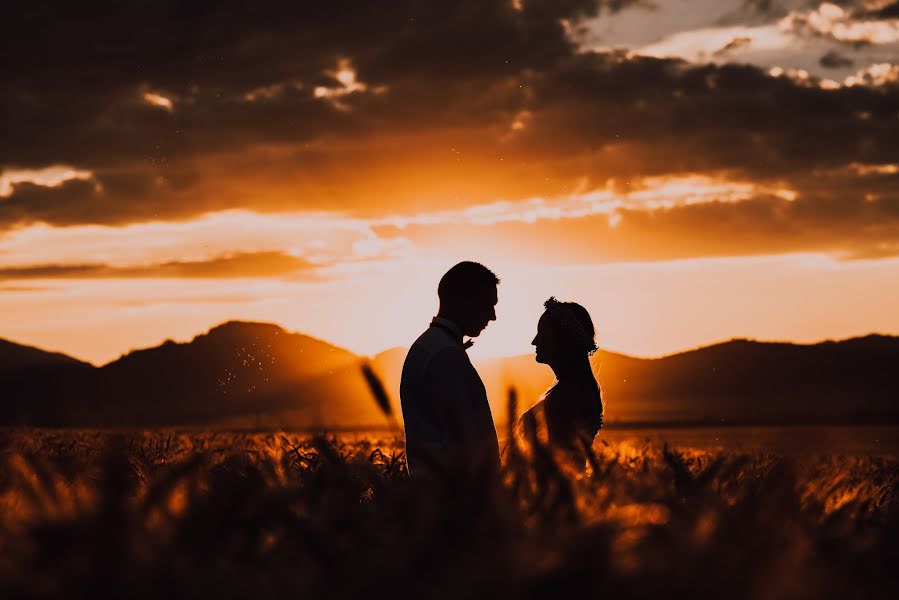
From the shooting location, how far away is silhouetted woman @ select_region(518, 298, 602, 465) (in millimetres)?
9688

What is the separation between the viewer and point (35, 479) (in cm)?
183

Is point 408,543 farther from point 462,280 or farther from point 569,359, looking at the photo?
point 569,359

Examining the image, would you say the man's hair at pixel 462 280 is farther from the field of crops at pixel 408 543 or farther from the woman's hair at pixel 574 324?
the field of crops at pixel 408 543

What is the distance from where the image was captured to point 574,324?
1040 cm

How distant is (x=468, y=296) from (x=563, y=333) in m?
2.89

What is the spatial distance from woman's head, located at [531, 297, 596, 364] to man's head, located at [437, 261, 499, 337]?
2448 millimetres

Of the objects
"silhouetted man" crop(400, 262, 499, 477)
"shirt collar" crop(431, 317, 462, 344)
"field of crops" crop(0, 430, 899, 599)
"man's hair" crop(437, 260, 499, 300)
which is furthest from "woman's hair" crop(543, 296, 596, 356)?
"field of crops" crop(0, 430, 899, 599)

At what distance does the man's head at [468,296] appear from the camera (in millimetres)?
7629

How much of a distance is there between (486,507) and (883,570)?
2.46ft

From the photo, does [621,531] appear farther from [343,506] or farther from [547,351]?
[547,351]

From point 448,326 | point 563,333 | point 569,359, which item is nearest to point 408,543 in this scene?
point 448,326

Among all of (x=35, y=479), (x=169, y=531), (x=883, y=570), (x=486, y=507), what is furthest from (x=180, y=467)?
(x=883, y=570)

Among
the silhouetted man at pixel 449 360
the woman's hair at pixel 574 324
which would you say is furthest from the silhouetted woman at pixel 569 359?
the silhouetted man at pixel 449 360

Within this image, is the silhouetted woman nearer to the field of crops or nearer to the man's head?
the man's head
